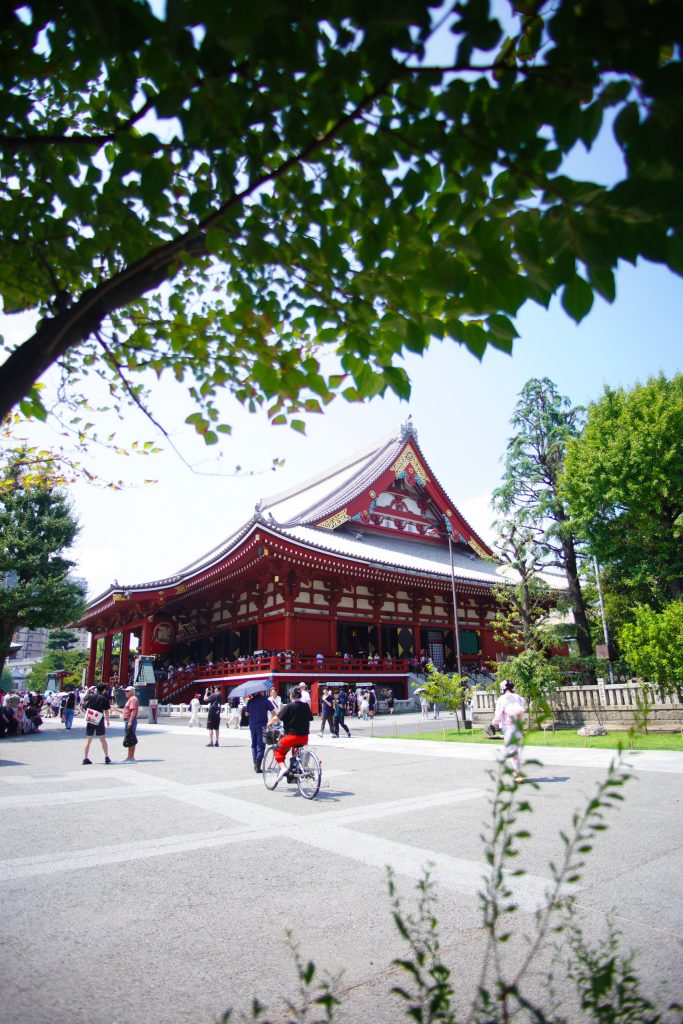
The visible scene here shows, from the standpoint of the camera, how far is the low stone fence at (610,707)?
559 inches

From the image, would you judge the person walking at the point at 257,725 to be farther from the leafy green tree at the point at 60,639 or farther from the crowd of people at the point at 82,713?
the leafy green tree at the point at 60,639

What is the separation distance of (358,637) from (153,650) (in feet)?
37.8

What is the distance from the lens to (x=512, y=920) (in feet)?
12.8

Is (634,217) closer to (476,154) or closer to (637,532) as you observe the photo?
(476,154)

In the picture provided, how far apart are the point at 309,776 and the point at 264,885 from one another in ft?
12.3

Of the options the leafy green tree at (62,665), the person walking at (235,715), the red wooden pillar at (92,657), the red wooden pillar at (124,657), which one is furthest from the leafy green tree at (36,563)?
the leafy green tree at (62,665)

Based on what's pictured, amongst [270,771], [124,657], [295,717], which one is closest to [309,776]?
[295,717]

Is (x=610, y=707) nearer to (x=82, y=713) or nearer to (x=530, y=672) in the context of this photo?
(x=530, y=672)

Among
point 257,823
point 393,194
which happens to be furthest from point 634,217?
point 257,823

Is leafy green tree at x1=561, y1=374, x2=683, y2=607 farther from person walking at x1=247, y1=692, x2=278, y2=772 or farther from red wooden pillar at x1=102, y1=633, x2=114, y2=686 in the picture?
red wooden pillar at x1=102, y1=633, x2=114, y2=686

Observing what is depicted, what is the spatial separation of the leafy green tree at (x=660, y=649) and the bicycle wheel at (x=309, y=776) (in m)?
9.98

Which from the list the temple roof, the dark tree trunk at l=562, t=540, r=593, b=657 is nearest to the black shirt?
the temple roof

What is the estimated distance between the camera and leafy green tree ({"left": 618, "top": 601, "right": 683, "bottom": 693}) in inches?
555

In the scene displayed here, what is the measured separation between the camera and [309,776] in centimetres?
826
